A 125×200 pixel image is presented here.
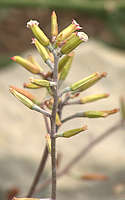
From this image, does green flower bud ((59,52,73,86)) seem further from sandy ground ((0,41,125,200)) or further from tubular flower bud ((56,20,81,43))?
sandy ground ((0,41,125,200))

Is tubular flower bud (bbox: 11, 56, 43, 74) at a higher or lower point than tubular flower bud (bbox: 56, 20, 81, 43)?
lower

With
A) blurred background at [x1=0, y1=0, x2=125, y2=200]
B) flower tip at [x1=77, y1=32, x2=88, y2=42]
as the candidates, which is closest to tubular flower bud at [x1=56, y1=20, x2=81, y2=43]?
flower tip at [x1=77, y1=32, x2=88, y2=42]

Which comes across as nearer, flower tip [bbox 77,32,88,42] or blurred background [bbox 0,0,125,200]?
flower tip [bbox 77,32,88,42]

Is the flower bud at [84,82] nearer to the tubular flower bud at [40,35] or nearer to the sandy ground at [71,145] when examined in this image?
the tubular flower bud at [40,35]

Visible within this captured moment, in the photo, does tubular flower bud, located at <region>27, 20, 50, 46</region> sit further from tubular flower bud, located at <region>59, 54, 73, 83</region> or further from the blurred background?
the blurred background

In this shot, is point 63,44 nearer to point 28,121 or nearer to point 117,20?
point 28,121

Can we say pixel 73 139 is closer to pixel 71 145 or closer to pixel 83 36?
pixel 71 145

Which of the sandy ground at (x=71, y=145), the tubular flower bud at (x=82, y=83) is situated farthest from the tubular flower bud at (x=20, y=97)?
the sandy ground at (x=71, y=145)

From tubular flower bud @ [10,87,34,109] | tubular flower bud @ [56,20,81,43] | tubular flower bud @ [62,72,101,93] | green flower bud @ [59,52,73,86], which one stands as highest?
tubular flower bud @ [56,20,81,43]
